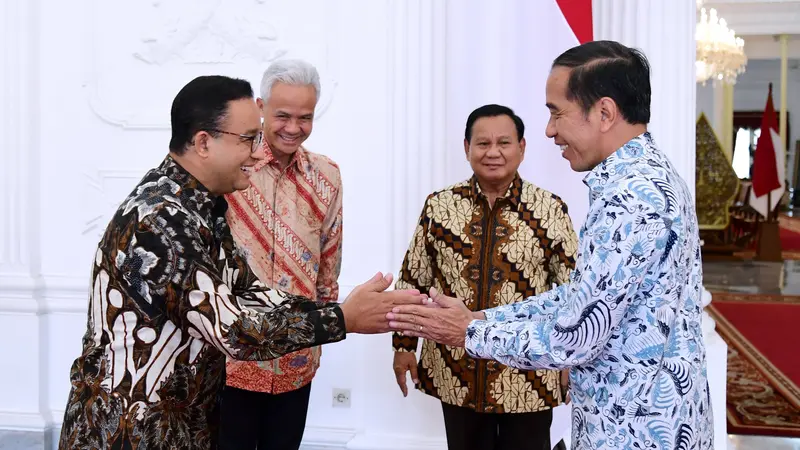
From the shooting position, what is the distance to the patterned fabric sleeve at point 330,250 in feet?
8.86

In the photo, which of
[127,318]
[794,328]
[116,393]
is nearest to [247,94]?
[127,318]

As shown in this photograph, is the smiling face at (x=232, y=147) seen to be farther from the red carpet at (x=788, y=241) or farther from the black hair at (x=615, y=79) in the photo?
the red carpet at (x=788, y=241)

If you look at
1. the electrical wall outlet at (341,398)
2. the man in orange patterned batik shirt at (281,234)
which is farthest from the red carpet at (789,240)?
the man in orange patterned batik shirt at (281,234)

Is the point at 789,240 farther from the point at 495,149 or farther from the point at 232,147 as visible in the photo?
the point at 232,147

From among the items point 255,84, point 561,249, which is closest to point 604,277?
point 561,249

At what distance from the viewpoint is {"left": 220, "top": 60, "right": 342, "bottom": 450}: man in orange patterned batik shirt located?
252cm

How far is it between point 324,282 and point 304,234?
0.69 ft

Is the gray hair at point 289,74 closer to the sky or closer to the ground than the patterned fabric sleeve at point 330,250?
closer to the sky

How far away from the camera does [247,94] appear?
191 centimetres

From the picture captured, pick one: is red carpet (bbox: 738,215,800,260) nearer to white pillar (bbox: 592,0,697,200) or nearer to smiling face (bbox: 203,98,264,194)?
white pillar (bbox: 592,0,697,200)

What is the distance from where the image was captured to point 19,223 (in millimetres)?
3912

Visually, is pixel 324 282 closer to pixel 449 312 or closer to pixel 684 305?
pixel 449 312

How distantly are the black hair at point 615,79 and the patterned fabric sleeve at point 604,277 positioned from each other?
0.74ft

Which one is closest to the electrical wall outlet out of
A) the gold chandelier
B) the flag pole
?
the gold chandelier
